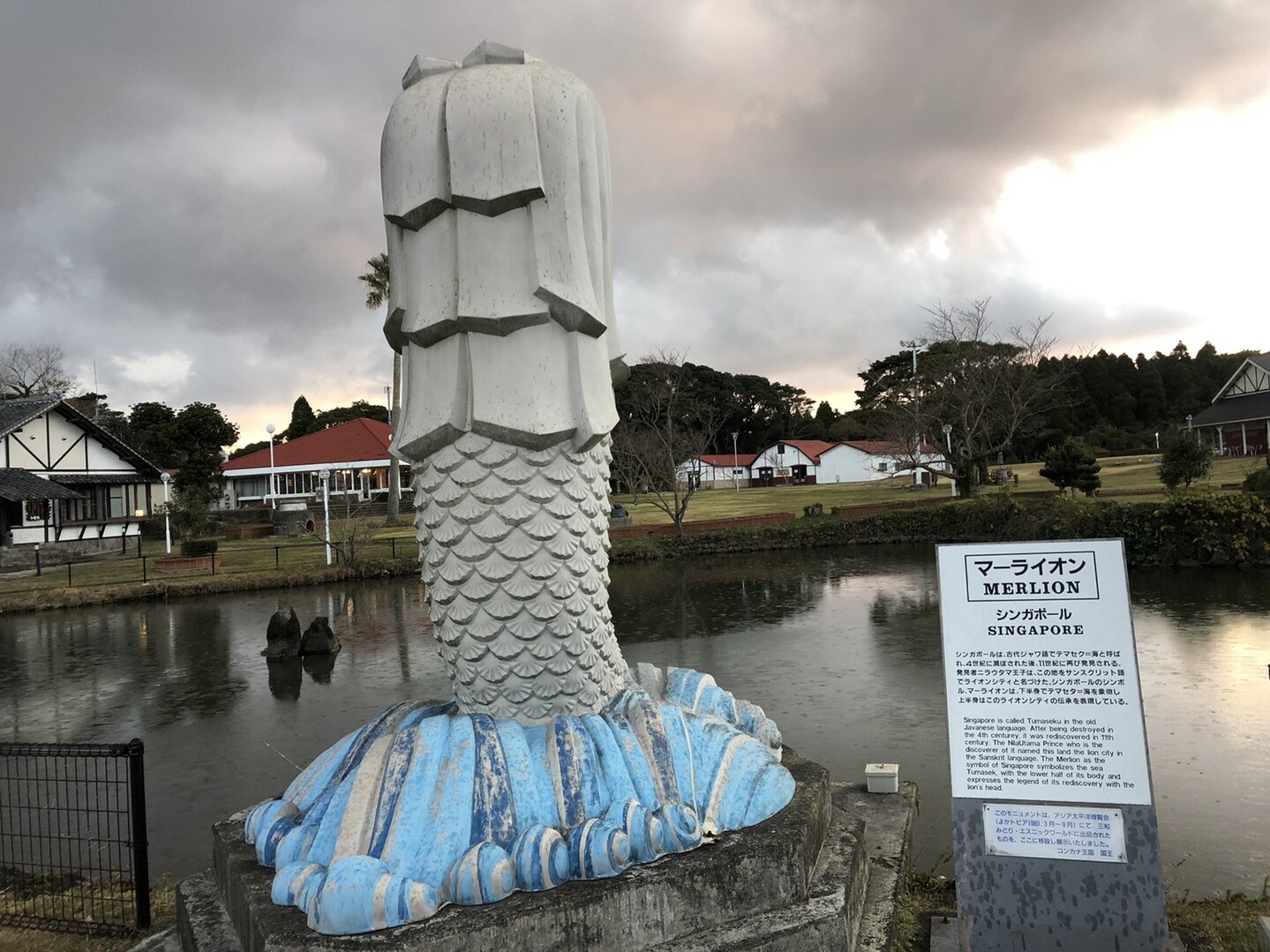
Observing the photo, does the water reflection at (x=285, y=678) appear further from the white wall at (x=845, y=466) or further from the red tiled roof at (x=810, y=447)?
the red tiled roof at (x=810, y=447)

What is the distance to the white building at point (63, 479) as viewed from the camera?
23984 millimetres

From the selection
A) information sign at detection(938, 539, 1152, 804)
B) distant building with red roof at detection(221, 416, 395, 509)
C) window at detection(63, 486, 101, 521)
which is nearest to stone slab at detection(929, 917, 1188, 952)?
information sign at detection(938, 539, 1152, 804)

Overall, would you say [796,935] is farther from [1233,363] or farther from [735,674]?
[1233,363]

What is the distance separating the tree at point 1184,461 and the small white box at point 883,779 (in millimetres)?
22772

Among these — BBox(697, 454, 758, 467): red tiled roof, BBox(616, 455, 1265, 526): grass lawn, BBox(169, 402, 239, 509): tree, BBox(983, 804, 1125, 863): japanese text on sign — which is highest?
BBox(169, 402, 239, 509): tree

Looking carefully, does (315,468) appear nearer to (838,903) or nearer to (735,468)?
(735,468)

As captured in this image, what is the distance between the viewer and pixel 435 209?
3.32 m

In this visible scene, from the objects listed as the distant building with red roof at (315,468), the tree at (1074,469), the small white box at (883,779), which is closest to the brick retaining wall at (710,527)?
the tree at (1074,469)

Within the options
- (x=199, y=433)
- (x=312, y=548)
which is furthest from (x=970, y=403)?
(x=199, y=433)

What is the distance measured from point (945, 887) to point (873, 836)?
380 mm

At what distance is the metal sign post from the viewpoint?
2.91 metres

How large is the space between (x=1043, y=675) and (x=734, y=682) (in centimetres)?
696

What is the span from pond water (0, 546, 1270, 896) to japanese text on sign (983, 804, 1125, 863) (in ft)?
6.32

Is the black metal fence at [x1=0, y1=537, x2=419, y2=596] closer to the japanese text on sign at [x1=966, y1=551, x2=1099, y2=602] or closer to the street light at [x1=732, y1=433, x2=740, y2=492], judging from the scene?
the japanese text on sign at [x1=966, y1=551, x2=1099, y2=602]
